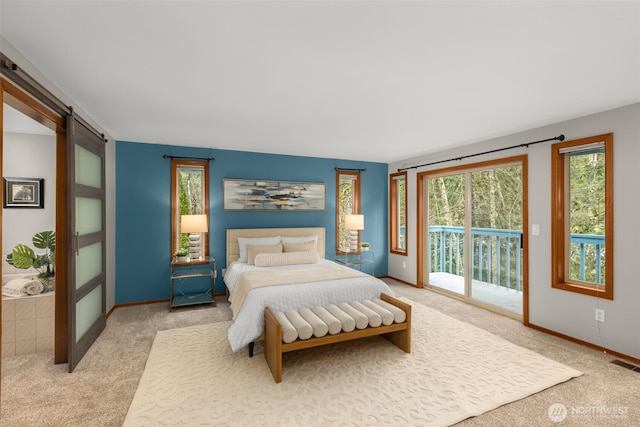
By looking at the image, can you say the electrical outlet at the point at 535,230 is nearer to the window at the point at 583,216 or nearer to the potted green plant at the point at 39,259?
the window at the point at 583,216

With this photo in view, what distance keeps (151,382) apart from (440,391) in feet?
7.69

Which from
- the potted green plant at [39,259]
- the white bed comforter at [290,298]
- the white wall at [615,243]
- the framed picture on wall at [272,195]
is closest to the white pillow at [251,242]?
the framed picture on wall at [272,195]

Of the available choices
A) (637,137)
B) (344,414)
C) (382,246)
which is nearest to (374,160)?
(382,246)

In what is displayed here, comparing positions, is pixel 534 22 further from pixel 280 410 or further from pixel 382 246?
pixel 382 246

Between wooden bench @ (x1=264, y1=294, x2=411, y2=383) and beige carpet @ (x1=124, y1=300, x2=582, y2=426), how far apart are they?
0.10m

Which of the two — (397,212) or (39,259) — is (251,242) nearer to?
(39,259)

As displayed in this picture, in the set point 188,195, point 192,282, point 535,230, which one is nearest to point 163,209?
point 188,195

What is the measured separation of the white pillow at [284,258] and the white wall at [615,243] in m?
2.93

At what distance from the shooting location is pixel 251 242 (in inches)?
188

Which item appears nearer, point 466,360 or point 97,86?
point 97,86

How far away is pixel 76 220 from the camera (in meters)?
2.86

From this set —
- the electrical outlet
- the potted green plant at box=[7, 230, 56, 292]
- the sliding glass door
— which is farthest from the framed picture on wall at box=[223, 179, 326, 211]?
the electrical outlet

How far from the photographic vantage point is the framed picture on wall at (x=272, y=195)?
498 cm

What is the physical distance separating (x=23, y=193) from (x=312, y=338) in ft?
13.1
